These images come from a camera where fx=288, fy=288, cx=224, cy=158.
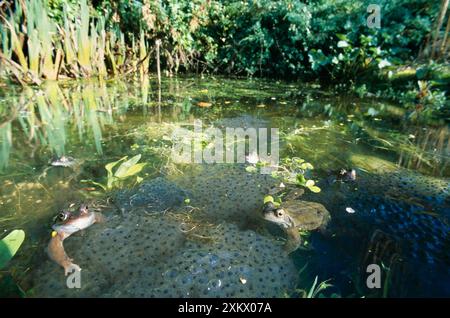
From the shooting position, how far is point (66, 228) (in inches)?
55.9

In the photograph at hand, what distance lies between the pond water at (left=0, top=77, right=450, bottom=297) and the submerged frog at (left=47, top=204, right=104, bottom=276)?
0.04 metres

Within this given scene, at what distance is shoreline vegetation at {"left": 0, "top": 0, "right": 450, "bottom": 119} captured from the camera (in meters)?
4.68

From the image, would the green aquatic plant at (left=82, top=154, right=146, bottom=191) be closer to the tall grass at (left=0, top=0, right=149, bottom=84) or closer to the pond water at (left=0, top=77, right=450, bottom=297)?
the pond water at (left=0, top=77, right=450, bottom=297)

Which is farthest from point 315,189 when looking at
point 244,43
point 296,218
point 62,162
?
point 244,43

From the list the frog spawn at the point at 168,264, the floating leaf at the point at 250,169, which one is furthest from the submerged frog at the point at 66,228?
the floating leaf at the point at 250,169

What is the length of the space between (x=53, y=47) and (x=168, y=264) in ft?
16.9

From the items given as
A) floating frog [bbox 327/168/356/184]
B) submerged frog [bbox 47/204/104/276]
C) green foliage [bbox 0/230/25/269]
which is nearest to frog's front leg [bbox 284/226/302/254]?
floating frog [bbox 327/168/356/184]

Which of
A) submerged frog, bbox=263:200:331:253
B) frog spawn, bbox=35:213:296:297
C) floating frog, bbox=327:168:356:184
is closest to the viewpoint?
frog spawn, bbox=35:213:296:297

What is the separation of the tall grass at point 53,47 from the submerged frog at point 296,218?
4514 millimetres

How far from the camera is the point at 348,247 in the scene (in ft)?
4.67

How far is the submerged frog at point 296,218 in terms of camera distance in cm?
152

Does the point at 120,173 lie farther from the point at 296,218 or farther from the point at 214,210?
the point at 296,218

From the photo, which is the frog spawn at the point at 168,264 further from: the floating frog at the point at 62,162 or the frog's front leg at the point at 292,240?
the floating frog at the point at 62,162

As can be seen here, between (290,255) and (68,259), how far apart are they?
3.32 feet
